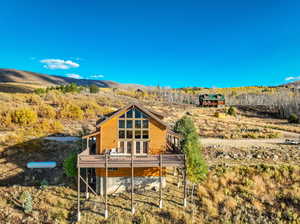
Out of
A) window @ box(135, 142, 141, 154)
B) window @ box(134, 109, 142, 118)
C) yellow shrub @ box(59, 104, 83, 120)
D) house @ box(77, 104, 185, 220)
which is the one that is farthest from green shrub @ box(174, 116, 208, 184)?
yellow shrub @ box(59, 104, 83, 120)

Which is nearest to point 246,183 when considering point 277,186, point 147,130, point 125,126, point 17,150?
point 277,186

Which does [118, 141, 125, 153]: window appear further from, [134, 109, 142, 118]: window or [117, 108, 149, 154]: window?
[134, 109, 142, 118]: window

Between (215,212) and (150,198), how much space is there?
4982mm

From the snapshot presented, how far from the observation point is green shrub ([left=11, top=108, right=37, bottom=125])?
94.8 ft

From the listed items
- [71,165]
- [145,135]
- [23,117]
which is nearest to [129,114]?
[145,135]

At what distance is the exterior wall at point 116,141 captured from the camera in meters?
15.2

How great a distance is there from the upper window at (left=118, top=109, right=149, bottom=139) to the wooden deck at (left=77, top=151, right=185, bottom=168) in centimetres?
204

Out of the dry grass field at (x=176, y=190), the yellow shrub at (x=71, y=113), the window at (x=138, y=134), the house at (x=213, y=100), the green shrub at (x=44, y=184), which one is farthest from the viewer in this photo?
the house at (x=213, y=100)

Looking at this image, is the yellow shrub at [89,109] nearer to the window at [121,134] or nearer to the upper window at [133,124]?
the window at [121,134]

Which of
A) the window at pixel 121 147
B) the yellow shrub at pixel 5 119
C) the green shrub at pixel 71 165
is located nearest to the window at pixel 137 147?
the window at pixel 121 147

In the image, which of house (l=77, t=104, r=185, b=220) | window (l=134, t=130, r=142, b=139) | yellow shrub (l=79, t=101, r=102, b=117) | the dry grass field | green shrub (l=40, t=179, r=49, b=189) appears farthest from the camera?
yellow shrub (l=79, t=101, r=102, b=117)

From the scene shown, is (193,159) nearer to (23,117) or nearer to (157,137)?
(157,137)

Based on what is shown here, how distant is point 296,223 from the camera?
46.0 ft

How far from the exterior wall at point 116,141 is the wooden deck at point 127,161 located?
161 cm
